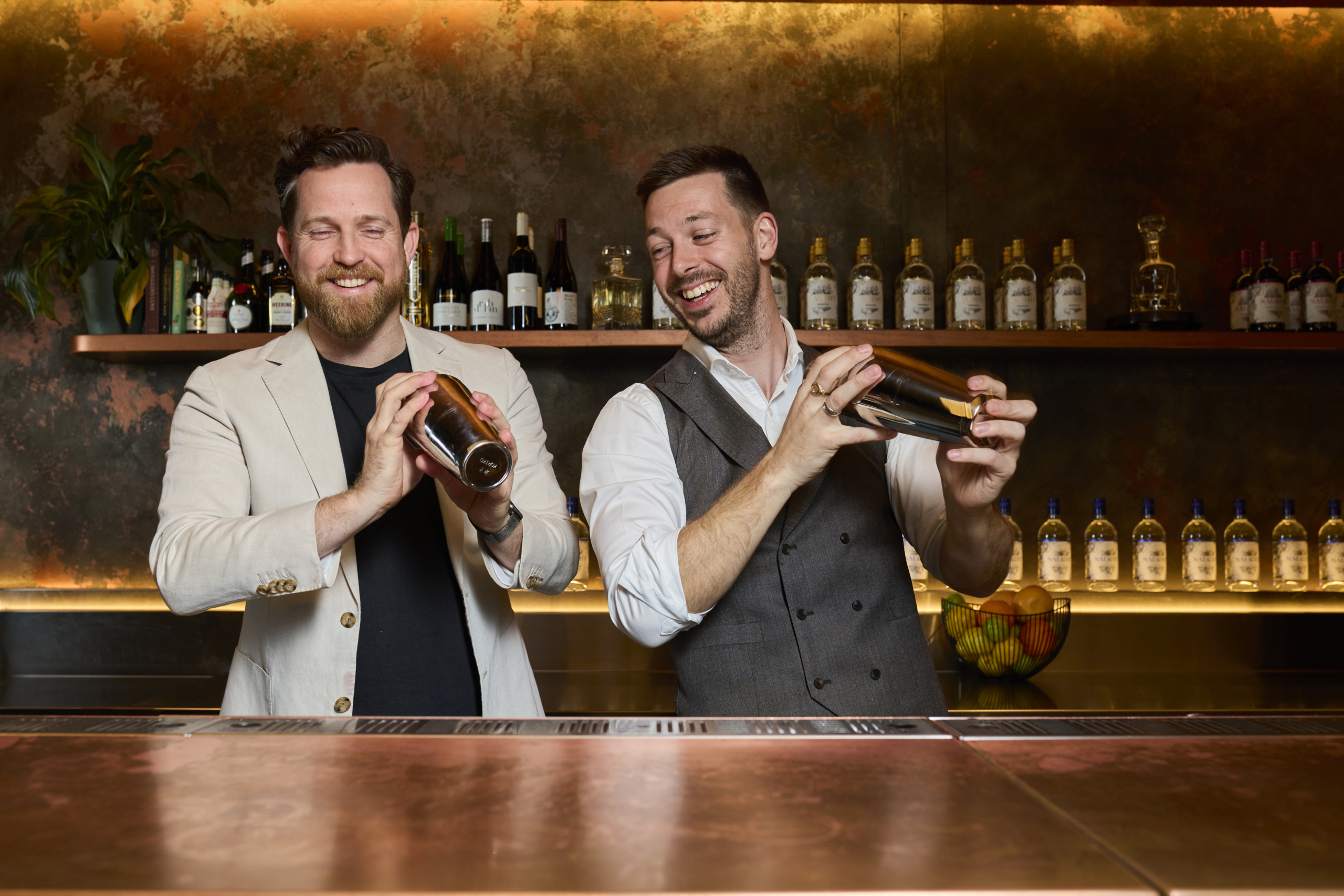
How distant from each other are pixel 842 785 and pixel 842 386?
53 cm

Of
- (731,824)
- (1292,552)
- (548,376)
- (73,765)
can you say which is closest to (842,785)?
(731,824)

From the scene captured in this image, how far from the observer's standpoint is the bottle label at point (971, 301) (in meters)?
2.15

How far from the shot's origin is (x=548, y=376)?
236 centimetres

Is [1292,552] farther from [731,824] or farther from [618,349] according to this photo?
[731,824]

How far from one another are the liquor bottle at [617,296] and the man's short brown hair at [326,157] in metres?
0.99

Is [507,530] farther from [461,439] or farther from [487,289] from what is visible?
[487,289]

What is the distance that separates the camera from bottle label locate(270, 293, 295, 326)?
2086 millimetres

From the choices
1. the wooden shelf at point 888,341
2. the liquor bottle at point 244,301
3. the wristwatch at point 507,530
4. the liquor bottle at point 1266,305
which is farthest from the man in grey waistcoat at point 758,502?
the liquor bottle at point 1266,305

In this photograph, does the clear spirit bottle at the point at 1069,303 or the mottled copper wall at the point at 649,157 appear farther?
the mottled copper wall at the point at 649,157

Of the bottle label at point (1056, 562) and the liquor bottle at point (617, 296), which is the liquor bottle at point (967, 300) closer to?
the bottle label at point (1056, 562)

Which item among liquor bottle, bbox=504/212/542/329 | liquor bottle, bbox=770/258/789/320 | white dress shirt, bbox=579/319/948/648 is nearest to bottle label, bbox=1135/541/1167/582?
liquor bottle, bbox=770/258/789/320

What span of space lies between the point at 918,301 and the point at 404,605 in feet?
4.65

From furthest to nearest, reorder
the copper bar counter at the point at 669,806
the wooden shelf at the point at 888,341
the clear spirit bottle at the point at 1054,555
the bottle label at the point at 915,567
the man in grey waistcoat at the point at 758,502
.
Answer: the clear spirit bottle at the point at 1054,555, the bottle label at the point at 915,567, the wooden shelf at the point at 888,341, the man in grey waistcoat at the point at 758,502, the copper bar counter at the point at 669,806

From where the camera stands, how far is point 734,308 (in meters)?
1.30
